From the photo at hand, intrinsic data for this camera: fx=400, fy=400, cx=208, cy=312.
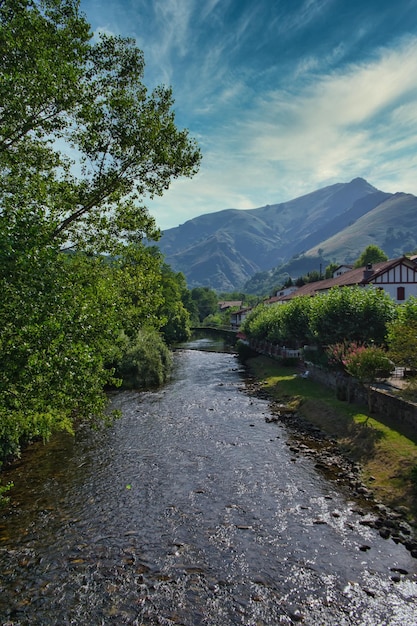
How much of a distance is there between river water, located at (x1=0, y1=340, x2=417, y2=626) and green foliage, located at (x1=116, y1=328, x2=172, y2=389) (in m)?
19.8

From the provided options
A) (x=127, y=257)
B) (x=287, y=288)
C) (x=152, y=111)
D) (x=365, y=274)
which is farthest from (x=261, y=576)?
(x=287, y=288)

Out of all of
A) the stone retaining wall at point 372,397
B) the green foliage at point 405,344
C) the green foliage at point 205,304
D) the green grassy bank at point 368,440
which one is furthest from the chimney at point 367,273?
the green foliage at point 205,304

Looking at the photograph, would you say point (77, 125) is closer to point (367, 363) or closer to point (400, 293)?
point (367, 363)

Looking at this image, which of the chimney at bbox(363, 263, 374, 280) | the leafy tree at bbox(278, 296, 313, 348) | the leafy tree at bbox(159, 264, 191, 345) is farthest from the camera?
the leafy tree at bbox(159, 264, 191, 345)

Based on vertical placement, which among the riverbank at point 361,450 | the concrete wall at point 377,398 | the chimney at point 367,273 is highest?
the chimney at point 367,273

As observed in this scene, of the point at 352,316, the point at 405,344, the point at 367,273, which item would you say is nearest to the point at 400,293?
the point at 367,273

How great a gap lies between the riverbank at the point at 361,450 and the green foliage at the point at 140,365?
14754 mm

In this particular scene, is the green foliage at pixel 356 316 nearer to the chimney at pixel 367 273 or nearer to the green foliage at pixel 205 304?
the chimney at pixel 367 273

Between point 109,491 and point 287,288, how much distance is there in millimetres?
109978

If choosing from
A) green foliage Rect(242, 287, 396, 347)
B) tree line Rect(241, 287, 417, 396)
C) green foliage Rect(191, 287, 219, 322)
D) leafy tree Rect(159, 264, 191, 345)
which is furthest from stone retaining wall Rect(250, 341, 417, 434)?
green foliage Rect(191, 287, 219, 322)

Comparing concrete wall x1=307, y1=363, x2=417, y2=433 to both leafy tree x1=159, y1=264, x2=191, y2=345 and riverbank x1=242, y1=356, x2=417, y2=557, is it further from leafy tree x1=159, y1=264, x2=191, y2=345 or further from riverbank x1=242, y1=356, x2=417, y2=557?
leafy tree x1=159, y1=264, x2=191, y2=345

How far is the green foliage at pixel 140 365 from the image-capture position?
151 feet

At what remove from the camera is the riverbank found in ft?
57.0

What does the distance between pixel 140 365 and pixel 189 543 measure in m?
31.9
